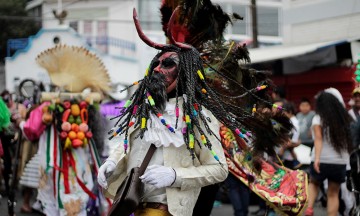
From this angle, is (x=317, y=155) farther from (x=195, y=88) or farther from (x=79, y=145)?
(x=195, y=88)

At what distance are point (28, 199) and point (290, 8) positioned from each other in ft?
28.2

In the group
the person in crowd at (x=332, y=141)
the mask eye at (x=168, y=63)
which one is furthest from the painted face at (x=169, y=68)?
the person in crowd at (x=332, y=141)

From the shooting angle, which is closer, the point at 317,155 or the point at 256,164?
the point at 256,164

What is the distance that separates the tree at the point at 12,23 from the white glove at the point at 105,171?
23746 mm

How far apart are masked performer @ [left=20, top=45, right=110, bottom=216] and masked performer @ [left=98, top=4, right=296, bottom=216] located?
3.53 metres

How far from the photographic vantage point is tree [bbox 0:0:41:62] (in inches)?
1096

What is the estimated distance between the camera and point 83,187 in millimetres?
8312

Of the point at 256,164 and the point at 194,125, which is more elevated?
the point at 194,125

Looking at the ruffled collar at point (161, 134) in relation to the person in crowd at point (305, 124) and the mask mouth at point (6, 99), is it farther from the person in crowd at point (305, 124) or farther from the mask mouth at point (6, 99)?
the mask mouth at point (6, 99)

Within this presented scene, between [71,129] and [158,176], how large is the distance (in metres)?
4.10

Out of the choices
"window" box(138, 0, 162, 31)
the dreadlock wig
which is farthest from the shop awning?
"window" box(138, 0, 162, 31)

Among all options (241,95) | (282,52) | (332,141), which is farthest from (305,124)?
(241,95)

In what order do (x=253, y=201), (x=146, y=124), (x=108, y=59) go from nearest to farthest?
(x=146, y=124) → (x=253, y=201) → (x=108, y=59)

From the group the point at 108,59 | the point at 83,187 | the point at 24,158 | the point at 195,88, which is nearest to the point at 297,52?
the point at 24,158
